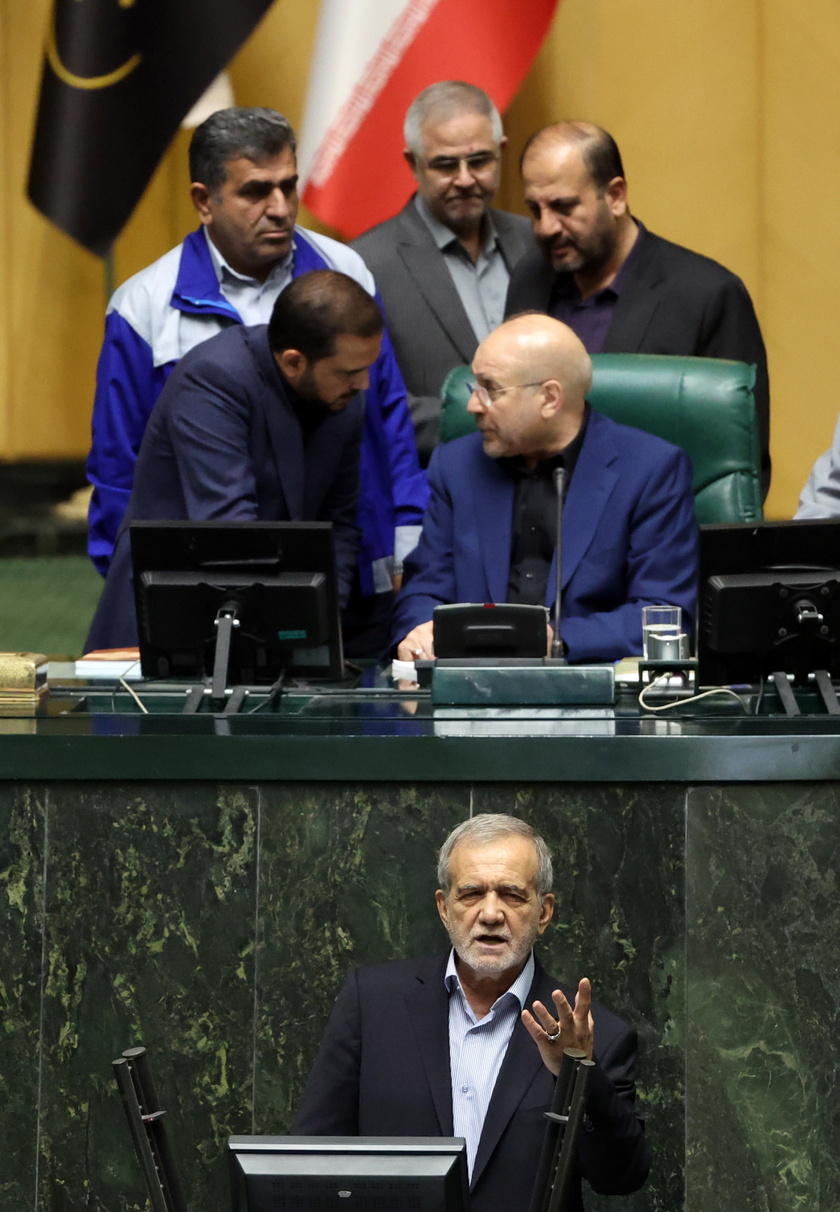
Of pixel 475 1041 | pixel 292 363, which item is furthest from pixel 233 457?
pixel 475 1041

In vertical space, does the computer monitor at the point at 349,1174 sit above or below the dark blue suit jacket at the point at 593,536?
below

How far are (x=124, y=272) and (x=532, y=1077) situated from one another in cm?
582

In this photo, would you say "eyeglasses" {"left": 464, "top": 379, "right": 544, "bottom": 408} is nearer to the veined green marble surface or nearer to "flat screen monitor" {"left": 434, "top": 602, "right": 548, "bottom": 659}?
"flat screen monitor" {"left": 434, "top": 602, "right": 548, "bottom": 659}

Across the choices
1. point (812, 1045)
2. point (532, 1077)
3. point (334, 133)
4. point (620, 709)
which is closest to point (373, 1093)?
point (532, 1077)

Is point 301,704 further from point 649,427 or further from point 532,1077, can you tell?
point 649,427

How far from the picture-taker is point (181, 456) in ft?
13.2

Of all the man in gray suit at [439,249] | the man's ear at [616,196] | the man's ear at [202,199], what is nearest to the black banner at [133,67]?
the man in gray suit at [439,249]

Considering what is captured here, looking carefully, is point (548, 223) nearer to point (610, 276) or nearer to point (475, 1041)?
point (610, 276)

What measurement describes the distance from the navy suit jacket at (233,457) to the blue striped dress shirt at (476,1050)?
155 cm

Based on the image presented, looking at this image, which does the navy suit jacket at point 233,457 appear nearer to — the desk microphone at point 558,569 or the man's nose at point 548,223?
the desk microphone at point 558,569

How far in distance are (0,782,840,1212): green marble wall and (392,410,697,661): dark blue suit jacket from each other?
1.03 m

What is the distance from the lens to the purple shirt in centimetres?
457

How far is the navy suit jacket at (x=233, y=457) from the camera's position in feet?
13.1

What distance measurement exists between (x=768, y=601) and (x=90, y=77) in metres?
4.20
